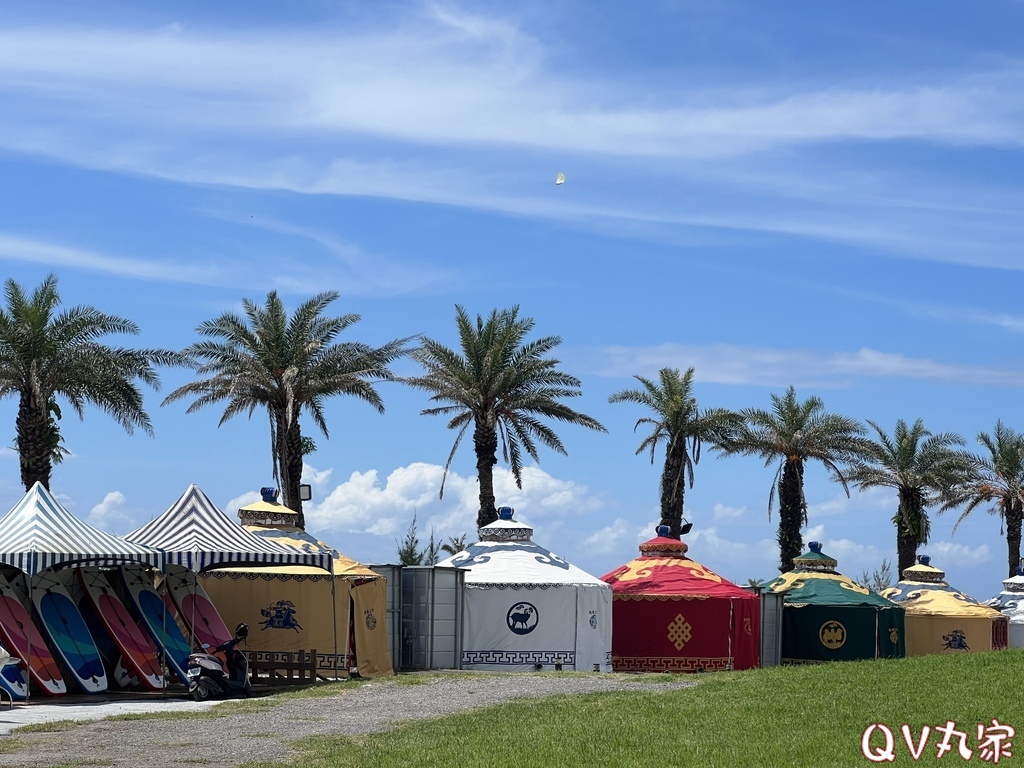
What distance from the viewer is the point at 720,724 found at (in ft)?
52.1

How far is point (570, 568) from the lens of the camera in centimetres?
3147

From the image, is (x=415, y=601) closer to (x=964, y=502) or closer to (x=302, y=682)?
(x=302, y=682)

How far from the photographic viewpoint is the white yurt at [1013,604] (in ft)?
153

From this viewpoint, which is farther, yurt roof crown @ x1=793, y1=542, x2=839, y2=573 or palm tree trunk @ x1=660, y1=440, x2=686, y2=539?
palm tree trunk @ x1=660, y1=440, x2=686, y2=539

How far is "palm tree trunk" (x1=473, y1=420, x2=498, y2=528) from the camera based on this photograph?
4072 centimetres

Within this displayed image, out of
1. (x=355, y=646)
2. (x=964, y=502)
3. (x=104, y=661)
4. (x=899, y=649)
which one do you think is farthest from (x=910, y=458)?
(x=104, y=661)

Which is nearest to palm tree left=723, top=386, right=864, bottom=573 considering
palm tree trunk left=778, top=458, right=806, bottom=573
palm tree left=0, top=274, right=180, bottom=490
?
palm tree trunk left=778, top=458, right=806, bottom=573

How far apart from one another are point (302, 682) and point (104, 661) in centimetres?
418

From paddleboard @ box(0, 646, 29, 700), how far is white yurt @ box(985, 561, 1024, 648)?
112 ft

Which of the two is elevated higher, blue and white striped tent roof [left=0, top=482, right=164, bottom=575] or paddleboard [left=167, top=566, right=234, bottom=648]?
blue and white striped tent roof [left=0, top=482, right=164, bottom=575]

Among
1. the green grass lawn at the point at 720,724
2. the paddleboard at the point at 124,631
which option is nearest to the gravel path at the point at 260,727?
the green grass lawn at the point at 720,724

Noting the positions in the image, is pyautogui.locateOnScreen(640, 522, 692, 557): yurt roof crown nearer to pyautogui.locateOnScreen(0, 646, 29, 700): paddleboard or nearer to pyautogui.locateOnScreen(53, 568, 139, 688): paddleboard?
pyautogui.locateOnScreen(53, 568, 139, 688): paddleboard

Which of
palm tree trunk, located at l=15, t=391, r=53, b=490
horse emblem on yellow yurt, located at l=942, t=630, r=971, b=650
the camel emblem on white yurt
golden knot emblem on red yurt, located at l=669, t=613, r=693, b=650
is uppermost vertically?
palm tree trunk, located at l=15, t=391, r=53, b=490

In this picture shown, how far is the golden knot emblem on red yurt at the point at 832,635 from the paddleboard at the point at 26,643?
837 inches
